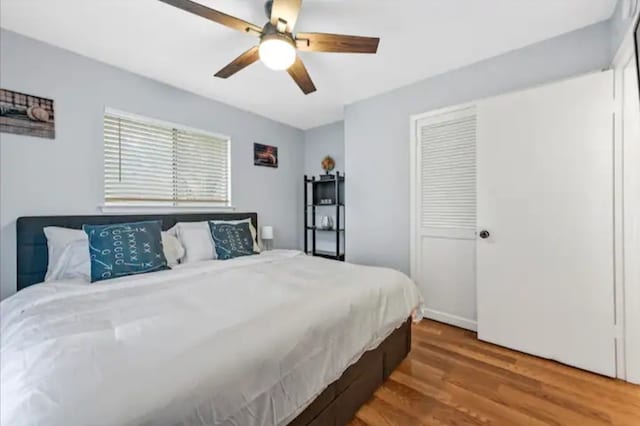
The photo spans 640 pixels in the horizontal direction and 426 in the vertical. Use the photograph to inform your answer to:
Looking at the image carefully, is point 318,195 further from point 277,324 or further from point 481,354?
point 277,324

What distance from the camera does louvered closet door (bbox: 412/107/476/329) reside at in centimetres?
270

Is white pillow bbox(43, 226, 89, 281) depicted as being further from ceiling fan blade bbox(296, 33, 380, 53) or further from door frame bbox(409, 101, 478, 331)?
door frame bbox(409, 101, 478, 331)

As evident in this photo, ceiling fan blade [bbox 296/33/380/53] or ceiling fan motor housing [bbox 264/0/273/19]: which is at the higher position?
ceiling fan motor housing [bbox 264/0/273/19]

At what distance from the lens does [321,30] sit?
2133mm

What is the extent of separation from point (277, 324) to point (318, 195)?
3341mm

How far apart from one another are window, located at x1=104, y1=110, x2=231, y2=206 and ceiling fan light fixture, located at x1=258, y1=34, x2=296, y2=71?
5.67 feet

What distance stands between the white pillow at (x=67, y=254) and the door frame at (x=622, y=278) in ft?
12.0

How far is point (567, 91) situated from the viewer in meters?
2.07

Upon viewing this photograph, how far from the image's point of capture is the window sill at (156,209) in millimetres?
2588

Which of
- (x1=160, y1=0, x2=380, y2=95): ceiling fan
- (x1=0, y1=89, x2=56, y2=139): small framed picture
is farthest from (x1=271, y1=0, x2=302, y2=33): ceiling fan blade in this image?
(x1=0, y1=89, x2=56, y2=139): small framed picture

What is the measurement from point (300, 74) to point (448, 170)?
1.71 m

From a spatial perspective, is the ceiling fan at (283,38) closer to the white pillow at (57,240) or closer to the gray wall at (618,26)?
the gray wall at (618,26)

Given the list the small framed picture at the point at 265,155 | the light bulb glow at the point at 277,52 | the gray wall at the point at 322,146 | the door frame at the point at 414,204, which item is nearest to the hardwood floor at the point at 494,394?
the door frame at the point at 414,204

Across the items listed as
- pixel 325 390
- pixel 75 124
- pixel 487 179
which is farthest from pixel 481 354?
pixel 75 124
